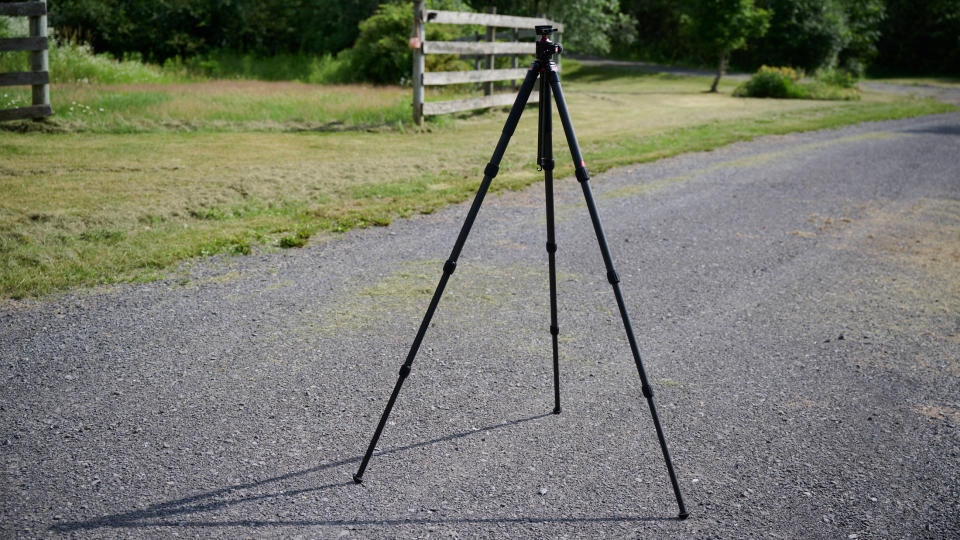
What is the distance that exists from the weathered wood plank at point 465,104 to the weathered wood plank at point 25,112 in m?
6.10

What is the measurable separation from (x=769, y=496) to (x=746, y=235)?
4735 mm

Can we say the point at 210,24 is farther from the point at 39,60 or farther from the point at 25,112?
the point at 25,112

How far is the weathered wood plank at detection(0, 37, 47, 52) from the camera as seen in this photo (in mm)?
10680

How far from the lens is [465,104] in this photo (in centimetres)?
1485

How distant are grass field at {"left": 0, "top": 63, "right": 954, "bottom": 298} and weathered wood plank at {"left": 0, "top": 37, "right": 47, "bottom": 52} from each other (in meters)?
1.05

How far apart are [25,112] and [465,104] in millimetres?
7608

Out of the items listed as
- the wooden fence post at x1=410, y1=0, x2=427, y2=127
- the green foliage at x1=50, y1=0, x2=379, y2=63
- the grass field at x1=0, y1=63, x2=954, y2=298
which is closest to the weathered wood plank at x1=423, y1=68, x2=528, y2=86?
the wooden fence post at x1=410, y1=0, x2=427, y2=127

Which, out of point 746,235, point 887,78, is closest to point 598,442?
point 746,235

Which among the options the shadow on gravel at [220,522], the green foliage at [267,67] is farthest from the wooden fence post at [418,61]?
the shadow on gravel at [220,522]

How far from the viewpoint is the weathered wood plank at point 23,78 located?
1070 centimetres

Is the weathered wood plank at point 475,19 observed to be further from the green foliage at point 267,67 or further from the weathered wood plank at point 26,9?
the green foliage at point 267,67

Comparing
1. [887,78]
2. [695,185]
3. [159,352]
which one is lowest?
[159,352]

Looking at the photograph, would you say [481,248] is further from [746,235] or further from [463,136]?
[463,136]

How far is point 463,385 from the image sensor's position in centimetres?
418
